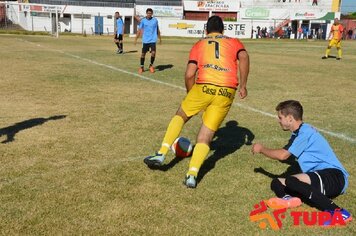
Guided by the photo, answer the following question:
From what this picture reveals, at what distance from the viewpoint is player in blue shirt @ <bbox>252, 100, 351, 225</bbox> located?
389cm

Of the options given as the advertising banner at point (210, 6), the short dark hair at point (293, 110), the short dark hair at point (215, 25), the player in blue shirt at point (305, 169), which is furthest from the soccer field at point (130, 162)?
the advertising banner at point (210, 6)

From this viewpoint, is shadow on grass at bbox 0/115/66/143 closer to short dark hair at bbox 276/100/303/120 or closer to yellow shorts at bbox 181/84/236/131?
yellow shorts at bbox 181/84/236/131

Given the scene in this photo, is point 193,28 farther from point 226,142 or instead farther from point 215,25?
point 215,25

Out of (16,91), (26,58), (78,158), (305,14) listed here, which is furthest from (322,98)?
(305,14)

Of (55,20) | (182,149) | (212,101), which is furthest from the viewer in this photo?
(55,20)

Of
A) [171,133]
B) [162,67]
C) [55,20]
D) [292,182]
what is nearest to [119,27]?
[162,67]

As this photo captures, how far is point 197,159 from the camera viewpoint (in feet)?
14.4

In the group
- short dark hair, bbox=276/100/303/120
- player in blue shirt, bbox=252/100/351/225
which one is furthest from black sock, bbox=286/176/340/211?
short dark hair, bbox=276/100/303/120

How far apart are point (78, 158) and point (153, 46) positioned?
9.61 m

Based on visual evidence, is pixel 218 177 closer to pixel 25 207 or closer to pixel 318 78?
pixel 25 207

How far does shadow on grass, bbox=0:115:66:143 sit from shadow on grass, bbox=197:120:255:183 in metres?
2.96

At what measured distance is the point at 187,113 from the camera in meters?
4.67

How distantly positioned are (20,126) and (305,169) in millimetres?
4674

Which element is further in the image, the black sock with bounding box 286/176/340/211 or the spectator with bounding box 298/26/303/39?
the spectator with bounding box 298/26/303/39
